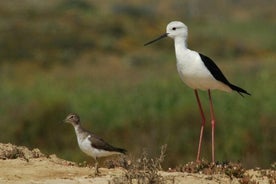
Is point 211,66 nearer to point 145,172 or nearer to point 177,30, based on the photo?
point 177,30

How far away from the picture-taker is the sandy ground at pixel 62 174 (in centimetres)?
873

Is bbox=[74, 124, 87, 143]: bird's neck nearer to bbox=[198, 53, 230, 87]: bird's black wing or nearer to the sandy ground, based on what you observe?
the sandy ground

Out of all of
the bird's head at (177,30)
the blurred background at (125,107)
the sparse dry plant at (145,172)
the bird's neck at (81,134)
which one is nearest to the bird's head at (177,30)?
the bird's head at (177,30)

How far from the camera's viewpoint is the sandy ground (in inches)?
344

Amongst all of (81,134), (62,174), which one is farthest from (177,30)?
(62,174)

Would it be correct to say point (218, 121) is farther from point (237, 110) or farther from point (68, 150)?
point (68, 150)

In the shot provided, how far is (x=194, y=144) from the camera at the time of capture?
16.5m

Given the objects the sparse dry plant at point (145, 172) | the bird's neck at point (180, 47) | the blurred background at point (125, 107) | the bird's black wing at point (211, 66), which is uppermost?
the blurred background at point (125, 107)

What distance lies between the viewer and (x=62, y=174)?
9.24m

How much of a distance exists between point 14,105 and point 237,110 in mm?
5672

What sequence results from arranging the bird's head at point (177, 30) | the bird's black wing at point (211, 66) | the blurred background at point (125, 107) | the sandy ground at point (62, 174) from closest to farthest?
the sandy ground at point (62, 174), the bird's black wing at point (211, 66), the bird's head at point (177, 30), the blurred background at point (125, 107)

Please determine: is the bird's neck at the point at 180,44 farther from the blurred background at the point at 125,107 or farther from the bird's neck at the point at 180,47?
the blurred background at the point at 125,107

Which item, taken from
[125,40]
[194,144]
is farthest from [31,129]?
[125,40]

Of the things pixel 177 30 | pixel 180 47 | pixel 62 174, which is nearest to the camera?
pixel 62 174
